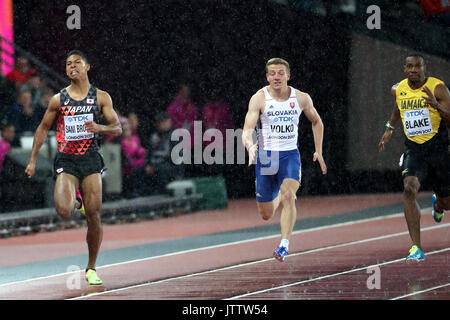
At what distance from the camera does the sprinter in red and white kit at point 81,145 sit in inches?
439

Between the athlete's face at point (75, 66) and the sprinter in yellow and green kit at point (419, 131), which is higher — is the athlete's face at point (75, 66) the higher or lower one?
the higher one

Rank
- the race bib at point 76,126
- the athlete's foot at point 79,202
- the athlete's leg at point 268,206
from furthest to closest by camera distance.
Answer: the athlete's leg at point 268,206 → the athlete's foot at point 79,202 → the race bib at point 76,126

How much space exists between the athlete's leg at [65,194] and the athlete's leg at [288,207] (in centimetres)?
250

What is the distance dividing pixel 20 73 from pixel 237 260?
7968 mm

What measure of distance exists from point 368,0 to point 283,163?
11.6 m

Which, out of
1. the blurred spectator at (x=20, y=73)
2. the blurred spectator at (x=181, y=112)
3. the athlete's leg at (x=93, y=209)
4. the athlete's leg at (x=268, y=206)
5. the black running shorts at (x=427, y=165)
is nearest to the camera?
the athlete's leg at (x=93, y=209)

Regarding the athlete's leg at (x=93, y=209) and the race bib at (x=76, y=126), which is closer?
the race bib at (x=76, y=126)

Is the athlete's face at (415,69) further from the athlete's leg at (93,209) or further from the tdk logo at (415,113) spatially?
the athlete's leg at (93,209)

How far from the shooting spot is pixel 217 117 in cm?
2200

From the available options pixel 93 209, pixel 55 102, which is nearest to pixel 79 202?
pixel 93 209

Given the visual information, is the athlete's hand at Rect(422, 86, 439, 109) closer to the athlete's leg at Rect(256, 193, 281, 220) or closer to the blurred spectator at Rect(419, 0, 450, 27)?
the athlete's leg at Rect(256, 193, 281, 220)

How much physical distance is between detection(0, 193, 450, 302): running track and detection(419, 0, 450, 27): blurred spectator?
4.52 metres

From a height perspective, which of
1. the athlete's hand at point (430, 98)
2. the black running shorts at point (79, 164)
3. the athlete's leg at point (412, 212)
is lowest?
the athlete's leg at point (412, 212)

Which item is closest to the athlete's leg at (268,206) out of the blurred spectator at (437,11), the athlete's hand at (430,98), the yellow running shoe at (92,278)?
the athlete's hand at (430,98)
